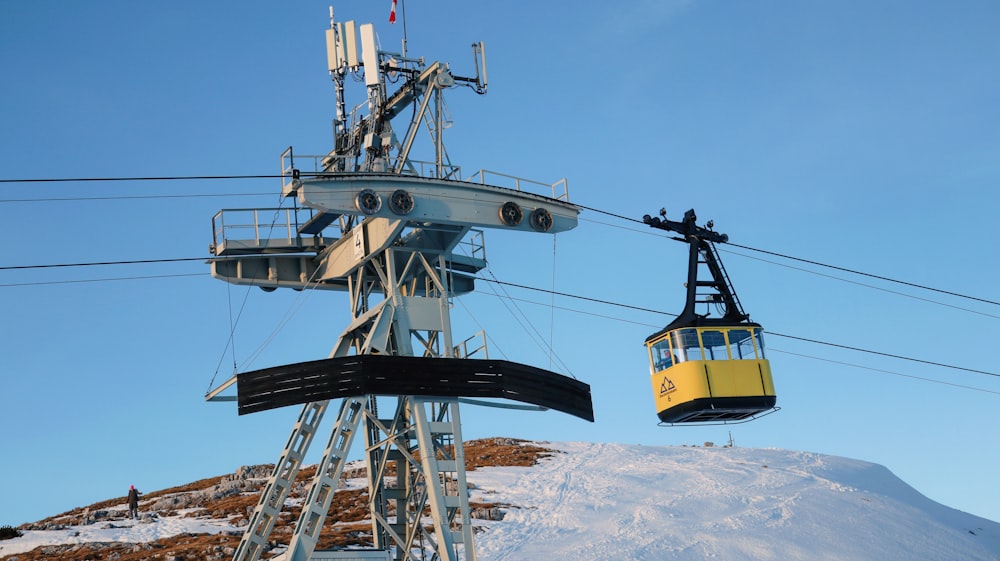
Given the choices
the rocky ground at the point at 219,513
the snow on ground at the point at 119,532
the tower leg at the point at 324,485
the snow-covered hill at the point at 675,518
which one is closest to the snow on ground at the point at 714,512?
the snow-covered hill at the point at 675,518

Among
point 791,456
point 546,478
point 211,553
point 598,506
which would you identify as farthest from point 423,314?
point 791,456

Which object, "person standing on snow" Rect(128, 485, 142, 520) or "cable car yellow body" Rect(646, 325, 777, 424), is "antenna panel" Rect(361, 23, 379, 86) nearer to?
"cable car yellow body" Rect(646, 325, 777, 424)

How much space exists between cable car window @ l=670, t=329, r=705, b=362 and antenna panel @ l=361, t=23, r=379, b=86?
535 inches

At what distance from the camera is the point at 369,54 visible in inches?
1537

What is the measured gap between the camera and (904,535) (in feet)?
208

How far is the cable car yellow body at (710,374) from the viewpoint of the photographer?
33969 millimetres

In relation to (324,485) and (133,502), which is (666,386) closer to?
(324,485)

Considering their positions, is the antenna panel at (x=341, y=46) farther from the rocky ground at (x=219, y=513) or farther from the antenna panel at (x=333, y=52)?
the rocky ground at (x=219, y=513)

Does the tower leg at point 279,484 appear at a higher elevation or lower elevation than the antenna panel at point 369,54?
lower

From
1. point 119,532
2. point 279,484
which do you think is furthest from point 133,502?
point 279,484

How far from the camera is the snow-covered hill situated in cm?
5306

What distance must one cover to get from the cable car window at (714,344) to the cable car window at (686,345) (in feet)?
0.83

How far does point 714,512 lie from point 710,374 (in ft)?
100

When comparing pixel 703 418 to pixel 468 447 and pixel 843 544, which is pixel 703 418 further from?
pixel 468 447
